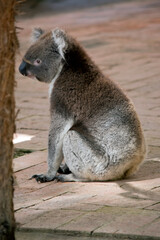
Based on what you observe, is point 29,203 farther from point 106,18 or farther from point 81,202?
point 106,18

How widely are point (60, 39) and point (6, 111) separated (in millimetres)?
2160

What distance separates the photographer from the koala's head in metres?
6.41

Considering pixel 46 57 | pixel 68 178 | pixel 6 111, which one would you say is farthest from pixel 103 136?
pixel 6 111

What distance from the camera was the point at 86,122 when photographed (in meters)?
6.20

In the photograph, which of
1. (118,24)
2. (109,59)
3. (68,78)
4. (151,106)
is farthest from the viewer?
(118,24)

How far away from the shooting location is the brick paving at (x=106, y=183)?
486cm

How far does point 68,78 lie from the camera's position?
20.7 feet

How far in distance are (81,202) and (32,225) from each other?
2.00 feet

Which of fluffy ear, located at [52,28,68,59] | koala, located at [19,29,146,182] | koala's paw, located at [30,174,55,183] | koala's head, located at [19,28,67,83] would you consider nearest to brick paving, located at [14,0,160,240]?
koala's paw, located at [30,174,55,183]

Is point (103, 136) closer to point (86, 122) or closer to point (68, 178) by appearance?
point (86, 122)

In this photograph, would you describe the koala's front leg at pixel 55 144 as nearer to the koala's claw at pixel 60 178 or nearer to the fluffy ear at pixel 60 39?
the koala's claw at pixel 60 178

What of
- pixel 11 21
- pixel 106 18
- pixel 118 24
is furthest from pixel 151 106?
pixel 106 18

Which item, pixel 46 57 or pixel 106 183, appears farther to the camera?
pixel 46 57

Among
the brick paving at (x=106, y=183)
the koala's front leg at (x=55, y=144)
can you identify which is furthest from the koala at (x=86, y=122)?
the brick paving at (x=106, y=183)
